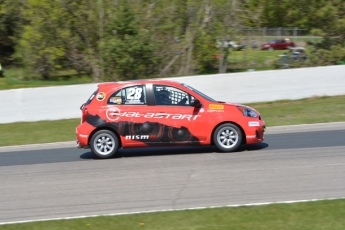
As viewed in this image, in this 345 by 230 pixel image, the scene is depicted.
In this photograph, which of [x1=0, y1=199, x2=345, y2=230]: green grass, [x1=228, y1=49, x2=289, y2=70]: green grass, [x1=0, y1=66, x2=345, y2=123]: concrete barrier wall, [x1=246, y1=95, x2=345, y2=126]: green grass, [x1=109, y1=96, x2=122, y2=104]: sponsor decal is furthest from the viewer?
[x1=228, y1=49, x2=289, y2=70]: green grass

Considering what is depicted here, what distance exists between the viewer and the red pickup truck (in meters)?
43.9

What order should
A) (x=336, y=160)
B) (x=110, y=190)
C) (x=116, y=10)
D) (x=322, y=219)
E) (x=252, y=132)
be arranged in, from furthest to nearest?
(x=116, y=10)
(x=252, y=132)
(x=336, y=160)
(x=110, y=190)
(x=322, y=219)

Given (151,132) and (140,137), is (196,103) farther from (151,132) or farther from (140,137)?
(140,137)

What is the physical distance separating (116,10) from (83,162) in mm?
18815

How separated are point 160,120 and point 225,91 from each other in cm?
936

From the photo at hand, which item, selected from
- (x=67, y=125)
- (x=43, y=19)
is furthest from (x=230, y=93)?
(x=43, y=19)

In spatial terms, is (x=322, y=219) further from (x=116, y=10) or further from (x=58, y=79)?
(x=58, y=79)

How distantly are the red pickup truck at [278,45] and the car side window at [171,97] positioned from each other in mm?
33306

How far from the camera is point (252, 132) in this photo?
425 inches

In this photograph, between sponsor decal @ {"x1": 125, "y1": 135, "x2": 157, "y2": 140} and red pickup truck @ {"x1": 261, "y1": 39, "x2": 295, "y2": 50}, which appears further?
red pickup truck @ {"x1": 261, "y1": 39, "x2": 295, "y2": 50}

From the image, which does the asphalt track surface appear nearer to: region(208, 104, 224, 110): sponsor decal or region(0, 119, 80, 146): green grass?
region(208, 104, 224, 110): sponsor decal

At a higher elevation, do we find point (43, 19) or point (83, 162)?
point (43, 19)

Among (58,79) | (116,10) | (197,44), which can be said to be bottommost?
(58,79)

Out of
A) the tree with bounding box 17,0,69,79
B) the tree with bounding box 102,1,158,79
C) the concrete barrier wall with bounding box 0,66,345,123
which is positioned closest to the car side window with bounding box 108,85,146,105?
the concrete barrier wall with bounding box 0,66,345,123
